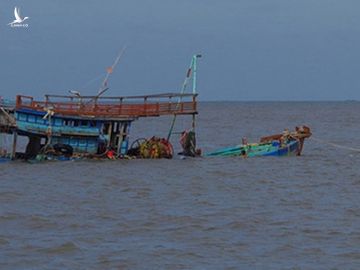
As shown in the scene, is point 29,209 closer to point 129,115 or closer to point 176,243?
point 176,243

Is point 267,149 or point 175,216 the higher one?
point 267,149

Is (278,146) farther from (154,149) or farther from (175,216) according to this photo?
(175,216)

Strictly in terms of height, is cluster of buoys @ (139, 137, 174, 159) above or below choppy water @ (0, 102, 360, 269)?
above

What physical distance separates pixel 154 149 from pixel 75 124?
13.6ft

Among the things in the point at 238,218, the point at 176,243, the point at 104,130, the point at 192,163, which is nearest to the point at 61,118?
the point at 104,130

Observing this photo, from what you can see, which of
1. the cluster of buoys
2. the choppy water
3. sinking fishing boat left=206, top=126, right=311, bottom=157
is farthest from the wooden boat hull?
the choppy water

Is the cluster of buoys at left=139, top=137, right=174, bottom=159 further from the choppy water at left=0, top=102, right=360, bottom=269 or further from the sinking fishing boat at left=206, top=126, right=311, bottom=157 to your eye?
the sinking fishing boat at left=206, top=126, right=311, bottom=157

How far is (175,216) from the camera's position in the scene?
67.8 ft

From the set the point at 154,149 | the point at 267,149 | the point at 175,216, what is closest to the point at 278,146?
the point at 267,149

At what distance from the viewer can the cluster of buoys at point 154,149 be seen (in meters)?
35.3

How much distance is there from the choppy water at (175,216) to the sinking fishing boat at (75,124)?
84cm

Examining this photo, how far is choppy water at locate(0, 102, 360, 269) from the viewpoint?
52.3 feet

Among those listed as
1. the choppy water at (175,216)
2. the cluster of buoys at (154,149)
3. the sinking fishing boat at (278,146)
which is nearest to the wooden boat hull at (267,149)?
the sinking fishing boat at (278,146)

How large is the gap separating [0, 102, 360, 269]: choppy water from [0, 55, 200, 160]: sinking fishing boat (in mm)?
842
